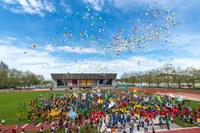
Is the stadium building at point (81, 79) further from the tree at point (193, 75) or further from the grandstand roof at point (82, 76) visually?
the tree at point (193, 75)

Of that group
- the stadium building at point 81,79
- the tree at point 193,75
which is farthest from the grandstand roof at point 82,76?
the tree at point 193,75

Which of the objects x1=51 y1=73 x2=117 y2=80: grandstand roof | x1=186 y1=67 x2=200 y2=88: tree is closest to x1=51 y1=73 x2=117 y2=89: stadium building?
x1=51 y1=73 x2=117 y2=80: grandstand roof

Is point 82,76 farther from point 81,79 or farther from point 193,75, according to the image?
point 193,75

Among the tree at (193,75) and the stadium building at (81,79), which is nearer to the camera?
the tree at (193,75)

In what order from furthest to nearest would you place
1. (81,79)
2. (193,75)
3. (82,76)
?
(82,76) → (81,79) → (193,75)

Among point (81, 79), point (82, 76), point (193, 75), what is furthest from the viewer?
point (82, 76)

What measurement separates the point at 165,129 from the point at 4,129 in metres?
22.0

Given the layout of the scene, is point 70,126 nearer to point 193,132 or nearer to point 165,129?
point 165,129

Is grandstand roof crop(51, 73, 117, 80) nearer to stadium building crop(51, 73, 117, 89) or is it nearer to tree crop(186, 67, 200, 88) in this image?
stadium building crop(51, 73, 117, 89)

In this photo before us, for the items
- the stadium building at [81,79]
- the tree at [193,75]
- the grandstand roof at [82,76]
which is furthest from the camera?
the stadium building at [81,79]

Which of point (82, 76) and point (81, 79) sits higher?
point (82, 76)

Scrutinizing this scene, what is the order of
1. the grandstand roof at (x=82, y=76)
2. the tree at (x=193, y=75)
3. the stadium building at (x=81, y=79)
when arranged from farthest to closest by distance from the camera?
the stadium building at (x=81, y=79) → the grandstand roof at (x=82, y=76) → the tree at (x=193, y=75)

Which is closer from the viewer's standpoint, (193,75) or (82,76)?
(193,75)

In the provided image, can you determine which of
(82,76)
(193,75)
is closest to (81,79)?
(82,76)
